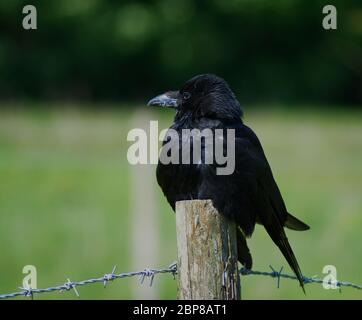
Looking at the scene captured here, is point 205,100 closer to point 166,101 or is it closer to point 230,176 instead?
point 166,101

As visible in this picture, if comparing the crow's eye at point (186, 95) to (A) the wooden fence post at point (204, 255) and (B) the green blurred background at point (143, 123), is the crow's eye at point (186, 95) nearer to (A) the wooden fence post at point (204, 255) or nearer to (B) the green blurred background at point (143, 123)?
(A) the wooden fence post at point (204, 255)

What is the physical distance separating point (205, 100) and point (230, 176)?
56 cm

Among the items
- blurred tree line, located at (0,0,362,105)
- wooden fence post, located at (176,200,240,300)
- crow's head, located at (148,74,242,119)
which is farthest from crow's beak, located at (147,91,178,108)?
blurred tree line, located at (0,0,362,105)

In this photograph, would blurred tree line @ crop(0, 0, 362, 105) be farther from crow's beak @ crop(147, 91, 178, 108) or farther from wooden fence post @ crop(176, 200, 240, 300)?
wooden fence post @ crop(176, 200, 240, 300)

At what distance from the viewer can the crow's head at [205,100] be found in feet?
17.3

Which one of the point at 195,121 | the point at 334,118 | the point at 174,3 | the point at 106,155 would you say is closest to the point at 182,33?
the point at 174,3

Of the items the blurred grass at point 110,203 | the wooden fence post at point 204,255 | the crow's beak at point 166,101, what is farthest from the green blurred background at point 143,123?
the wooden fence post at point 204,255

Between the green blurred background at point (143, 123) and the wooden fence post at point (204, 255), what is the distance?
179 inches

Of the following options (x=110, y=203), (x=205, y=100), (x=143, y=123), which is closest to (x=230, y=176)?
(x=205, y=100)

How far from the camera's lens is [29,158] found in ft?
48.8

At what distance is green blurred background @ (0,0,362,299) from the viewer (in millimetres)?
9367

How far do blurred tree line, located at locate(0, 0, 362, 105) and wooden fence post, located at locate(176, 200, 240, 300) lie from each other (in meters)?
25.0
